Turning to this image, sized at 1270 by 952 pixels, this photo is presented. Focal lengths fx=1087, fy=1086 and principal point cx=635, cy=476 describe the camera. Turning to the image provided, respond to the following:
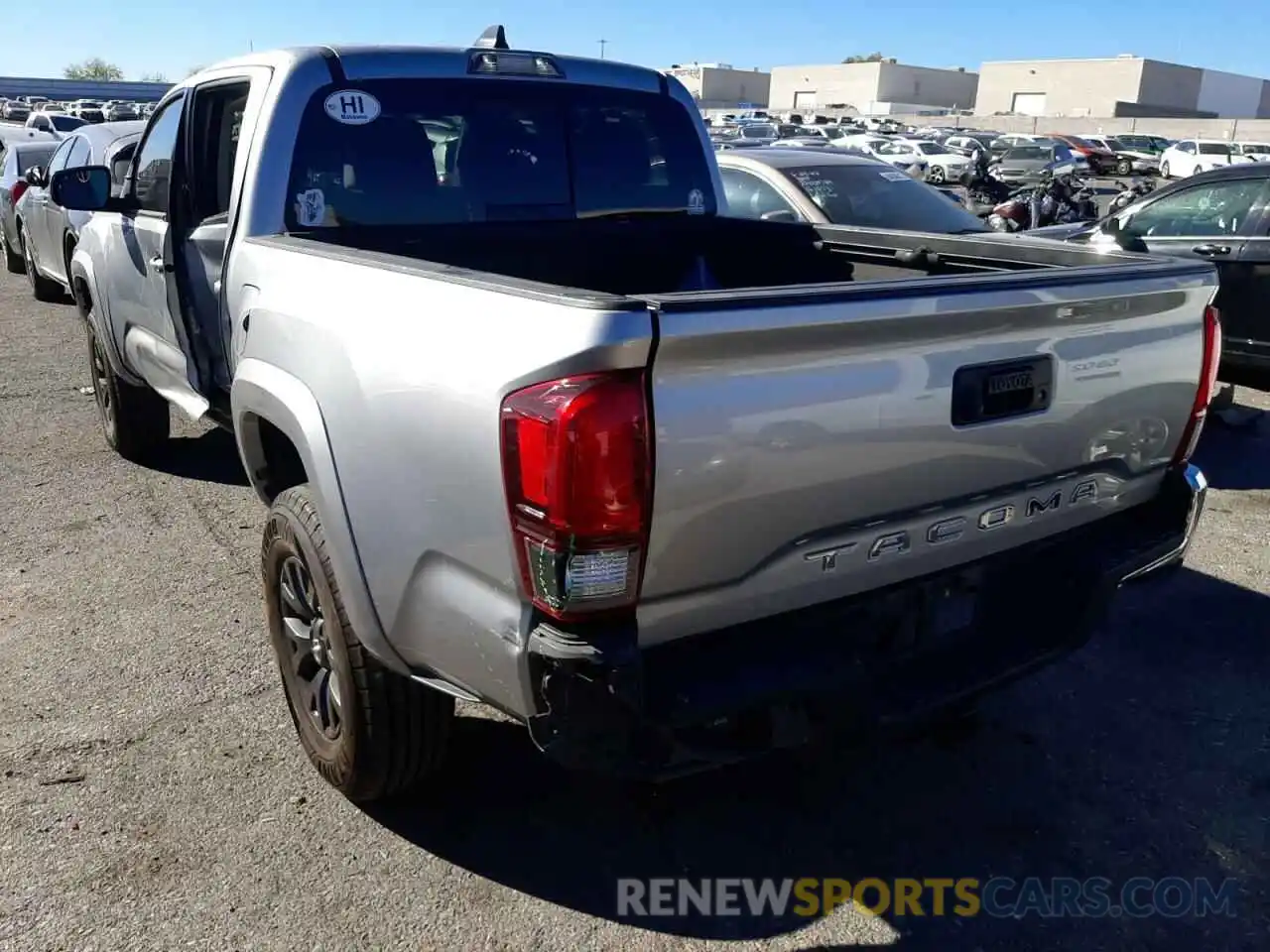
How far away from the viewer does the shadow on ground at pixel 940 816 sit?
272 cm

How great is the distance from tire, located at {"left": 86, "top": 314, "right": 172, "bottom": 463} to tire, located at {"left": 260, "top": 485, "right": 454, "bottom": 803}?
124 inches

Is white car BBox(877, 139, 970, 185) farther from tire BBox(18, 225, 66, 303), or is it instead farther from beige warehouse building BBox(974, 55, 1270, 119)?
beige warehouse building BBox(974, 55, 1270, 119)

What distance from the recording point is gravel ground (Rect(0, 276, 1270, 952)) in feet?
8.77

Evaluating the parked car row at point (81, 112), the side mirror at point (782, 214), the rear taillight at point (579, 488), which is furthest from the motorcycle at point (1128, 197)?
the parked car row at point (81, 112)

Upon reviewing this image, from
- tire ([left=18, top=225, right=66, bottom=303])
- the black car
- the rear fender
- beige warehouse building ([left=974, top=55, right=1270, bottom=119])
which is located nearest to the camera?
the rear fender

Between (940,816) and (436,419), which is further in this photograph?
(940,816)

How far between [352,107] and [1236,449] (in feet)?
18.9

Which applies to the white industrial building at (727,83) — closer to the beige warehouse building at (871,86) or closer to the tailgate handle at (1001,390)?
the beige warehouse building at (871,86)

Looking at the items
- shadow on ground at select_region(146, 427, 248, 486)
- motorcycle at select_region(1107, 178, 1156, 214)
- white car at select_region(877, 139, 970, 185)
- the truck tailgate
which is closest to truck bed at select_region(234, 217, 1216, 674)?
the truck tailgate

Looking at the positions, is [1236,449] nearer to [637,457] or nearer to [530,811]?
[530,811]

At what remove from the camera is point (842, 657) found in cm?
240

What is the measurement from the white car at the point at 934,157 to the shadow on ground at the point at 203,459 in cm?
2687

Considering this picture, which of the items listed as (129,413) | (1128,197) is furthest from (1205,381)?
(1128,197)

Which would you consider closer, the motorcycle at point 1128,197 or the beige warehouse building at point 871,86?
the motorcycle at point 1128,197
